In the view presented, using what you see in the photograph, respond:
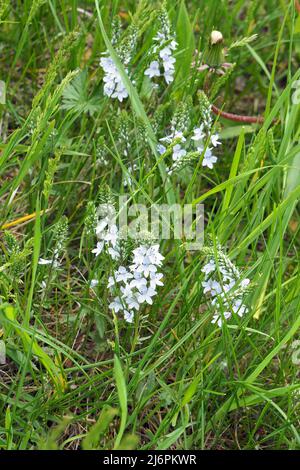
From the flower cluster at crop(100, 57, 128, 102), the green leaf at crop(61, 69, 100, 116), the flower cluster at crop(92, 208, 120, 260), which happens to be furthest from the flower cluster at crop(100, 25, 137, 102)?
the flower cluster at crop(92, 208, 120, 260)

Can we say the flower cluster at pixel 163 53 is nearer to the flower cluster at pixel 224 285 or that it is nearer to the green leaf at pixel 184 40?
the green leaf at pixel 184 40

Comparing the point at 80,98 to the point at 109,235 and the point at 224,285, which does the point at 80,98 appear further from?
the point at 224,285

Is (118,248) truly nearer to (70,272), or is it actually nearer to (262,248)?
(70,272)

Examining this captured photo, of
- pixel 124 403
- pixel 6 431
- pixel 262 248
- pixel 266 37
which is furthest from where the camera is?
pixel 266 37

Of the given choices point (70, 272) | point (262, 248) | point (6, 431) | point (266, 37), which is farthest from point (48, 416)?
point (266, 37)

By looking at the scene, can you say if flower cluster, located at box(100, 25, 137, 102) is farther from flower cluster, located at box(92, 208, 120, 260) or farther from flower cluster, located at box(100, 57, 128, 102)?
flower cluster, located at box(92, 208, 120, 260)

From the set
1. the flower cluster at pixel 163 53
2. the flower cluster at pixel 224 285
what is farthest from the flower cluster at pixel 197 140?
the flower cluster at pixel 224 285
